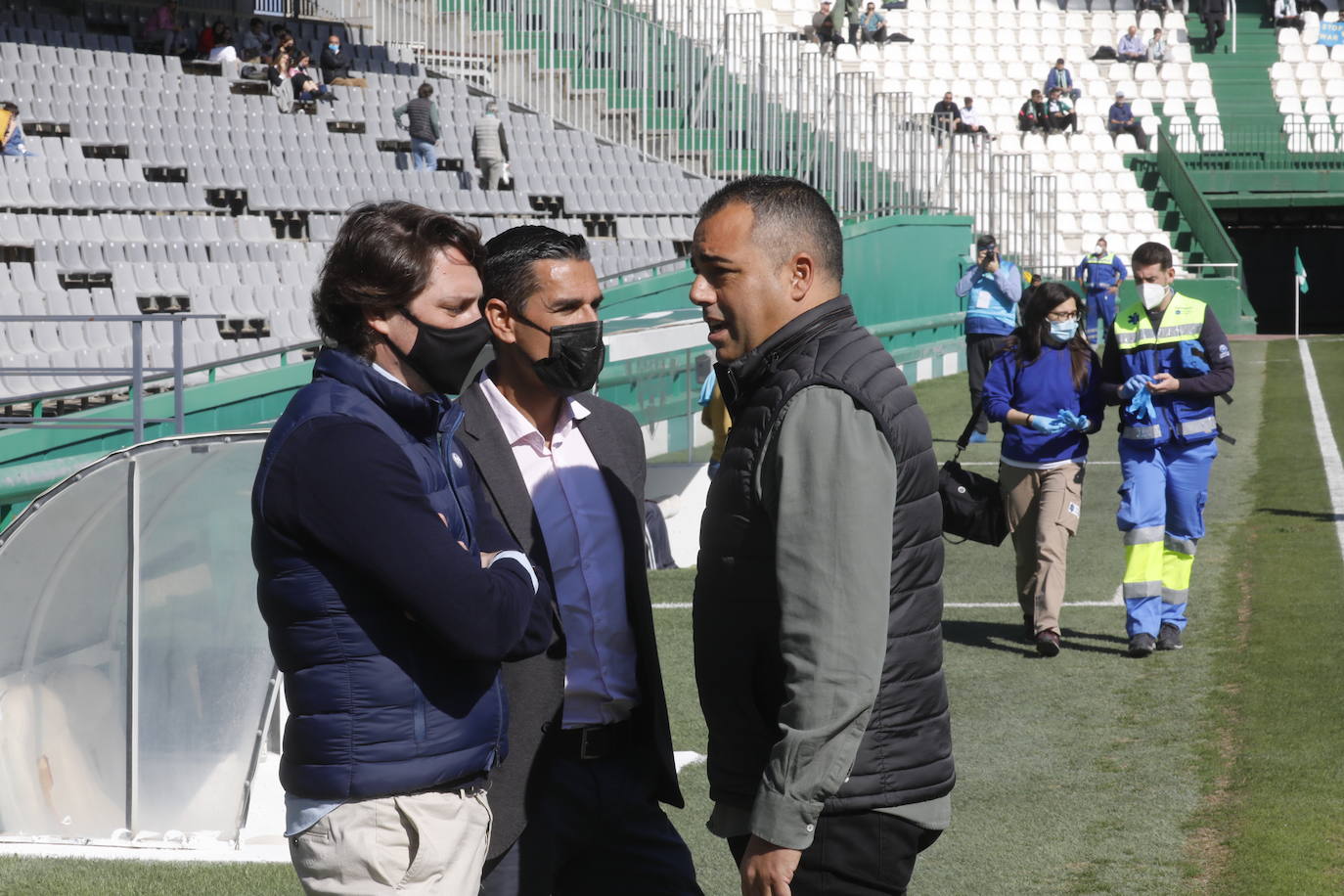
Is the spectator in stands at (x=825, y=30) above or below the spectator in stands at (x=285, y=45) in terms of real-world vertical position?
above

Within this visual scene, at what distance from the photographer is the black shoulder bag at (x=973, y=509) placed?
5.19 m

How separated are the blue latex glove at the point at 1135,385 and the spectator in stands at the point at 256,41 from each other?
2024 centimetres

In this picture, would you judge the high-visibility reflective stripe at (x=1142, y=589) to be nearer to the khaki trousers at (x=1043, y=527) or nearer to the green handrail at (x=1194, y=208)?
the khaki trousers at (x=1043, y=527)

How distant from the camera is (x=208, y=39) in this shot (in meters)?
24.8

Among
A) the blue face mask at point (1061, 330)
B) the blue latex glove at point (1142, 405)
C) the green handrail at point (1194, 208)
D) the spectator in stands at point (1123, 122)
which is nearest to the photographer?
the blue latex glove at point (1142, 405)

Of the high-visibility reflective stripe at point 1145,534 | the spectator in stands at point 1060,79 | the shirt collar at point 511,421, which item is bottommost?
the high-visibility reflective stripe at point 1145,534

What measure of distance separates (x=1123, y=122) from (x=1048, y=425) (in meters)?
30.2

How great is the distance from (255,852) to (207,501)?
3.84ft

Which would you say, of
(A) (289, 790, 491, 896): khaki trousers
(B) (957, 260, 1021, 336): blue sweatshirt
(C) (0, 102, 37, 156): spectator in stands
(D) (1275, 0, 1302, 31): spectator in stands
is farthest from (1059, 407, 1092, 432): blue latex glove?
(D) (1275, 0, 1302, 31): spectator in stands

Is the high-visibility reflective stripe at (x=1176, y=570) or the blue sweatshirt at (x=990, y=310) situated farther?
the blue sweatshirt at (x=990, y=310)

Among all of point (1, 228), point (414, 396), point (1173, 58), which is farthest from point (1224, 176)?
point (414, 396)

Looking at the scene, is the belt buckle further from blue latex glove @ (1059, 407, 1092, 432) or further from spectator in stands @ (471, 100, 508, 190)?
spectator in stands @ (471, 100, 508, 190)

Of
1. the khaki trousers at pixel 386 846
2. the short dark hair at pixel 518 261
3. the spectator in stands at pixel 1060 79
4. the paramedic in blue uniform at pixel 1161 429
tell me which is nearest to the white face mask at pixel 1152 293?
the paramedic in blue uniform at pixel 1161 429

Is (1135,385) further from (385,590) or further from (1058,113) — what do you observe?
(1058,113)
